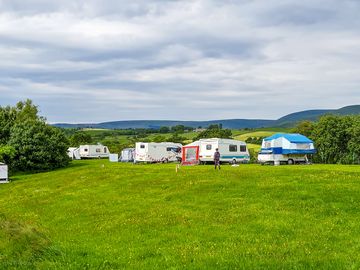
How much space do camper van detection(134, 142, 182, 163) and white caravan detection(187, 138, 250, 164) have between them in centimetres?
1080

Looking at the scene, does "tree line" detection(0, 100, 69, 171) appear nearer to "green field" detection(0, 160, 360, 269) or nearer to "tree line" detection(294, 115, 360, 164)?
"green field" detection(0, 160, 360, 269)

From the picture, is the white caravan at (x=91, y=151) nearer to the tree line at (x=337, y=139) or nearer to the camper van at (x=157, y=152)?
the camper van at (x=157, y=152)

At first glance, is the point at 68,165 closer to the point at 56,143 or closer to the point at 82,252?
the point at 56,143

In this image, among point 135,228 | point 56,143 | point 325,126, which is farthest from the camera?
point 325,126

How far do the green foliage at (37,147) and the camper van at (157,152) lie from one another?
11768 mm

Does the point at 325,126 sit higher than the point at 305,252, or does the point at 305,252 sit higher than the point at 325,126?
the point at 325,126

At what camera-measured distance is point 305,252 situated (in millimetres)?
12117

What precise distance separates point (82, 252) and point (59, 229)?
5.47m

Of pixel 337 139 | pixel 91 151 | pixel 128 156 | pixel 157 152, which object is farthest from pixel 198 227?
pixel 91 151

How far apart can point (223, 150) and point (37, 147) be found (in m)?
27.9

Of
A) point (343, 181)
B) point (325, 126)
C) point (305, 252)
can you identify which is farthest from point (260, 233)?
point (325, 126)

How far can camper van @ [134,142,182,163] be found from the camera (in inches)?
2736

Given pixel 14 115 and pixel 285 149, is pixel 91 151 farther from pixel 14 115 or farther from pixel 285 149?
pixel 285 149

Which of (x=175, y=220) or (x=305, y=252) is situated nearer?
(x=305, y=252)
